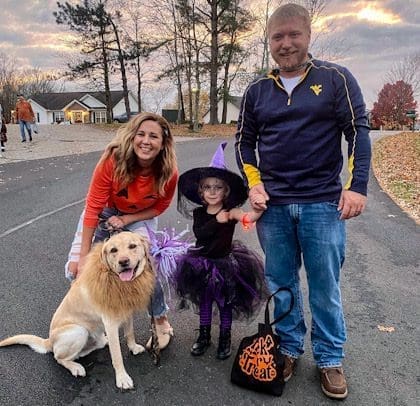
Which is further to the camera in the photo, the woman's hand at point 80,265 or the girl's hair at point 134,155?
the girl's hair at point 134,155

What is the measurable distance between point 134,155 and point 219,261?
1.06 m

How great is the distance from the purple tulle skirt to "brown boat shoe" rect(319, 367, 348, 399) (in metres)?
0.70

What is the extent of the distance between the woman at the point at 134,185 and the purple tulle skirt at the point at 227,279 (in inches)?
11.0

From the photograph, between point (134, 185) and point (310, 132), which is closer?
point (310, 132)

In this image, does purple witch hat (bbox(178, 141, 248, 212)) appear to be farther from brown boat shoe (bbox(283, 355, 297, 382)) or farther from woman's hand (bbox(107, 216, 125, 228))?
brown boat shoe (bbox(283, 355, 297, 382))

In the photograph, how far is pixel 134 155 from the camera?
11.0 feet

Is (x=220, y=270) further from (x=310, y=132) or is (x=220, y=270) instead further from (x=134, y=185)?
(x=310, y=132)

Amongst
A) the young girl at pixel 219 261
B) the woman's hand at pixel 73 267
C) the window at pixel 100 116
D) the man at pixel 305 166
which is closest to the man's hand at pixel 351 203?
the man at pixel 305 166

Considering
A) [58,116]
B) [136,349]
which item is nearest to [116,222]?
[136,349]

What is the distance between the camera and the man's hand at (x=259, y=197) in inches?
111

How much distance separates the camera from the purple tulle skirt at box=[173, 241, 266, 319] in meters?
3.22

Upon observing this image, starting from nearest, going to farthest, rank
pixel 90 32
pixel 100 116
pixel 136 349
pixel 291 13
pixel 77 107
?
pixel 291 13 < pixel 136 349 < pixel 90 32 < pixel 77 107 < pixel 100 116

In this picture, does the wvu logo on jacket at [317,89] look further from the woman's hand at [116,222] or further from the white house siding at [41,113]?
the white house siding at [41,113]

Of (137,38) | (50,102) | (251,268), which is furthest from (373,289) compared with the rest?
(50,102)
